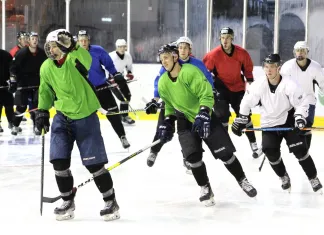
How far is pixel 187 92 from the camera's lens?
14.1ft

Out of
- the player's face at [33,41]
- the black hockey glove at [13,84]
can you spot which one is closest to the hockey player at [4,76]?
the black hockey glove at [13,84]

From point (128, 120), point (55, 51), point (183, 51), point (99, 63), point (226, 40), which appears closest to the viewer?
point (55, 51)

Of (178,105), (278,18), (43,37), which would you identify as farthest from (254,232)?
(43,37)

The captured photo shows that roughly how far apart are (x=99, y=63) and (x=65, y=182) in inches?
103

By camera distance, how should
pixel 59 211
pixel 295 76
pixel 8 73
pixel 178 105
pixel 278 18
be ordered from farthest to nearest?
pixel 278 18 < pixel 8 73 < pixel 295 76 < pixel 178 105 < pixel 59 211

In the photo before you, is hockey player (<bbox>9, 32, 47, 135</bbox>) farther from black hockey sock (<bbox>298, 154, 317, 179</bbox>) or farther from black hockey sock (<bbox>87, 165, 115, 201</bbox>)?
black hockey sock (<bbox>87, 165, 115, 201</bbox>)

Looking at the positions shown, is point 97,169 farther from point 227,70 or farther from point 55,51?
point 227,70

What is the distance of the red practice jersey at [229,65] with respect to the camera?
20.6 ft

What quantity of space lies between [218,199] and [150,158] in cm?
127

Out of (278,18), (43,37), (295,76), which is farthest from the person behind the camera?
(43,37)

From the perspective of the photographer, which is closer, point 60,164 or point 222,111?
point 60,164

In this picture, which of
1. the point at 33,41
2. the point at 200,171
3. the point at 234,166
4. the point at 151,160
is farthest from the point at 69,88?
the point at 33,41

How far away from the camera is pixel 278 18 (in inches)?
377

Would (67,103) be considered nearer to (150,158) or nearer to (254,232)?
(254,232)
